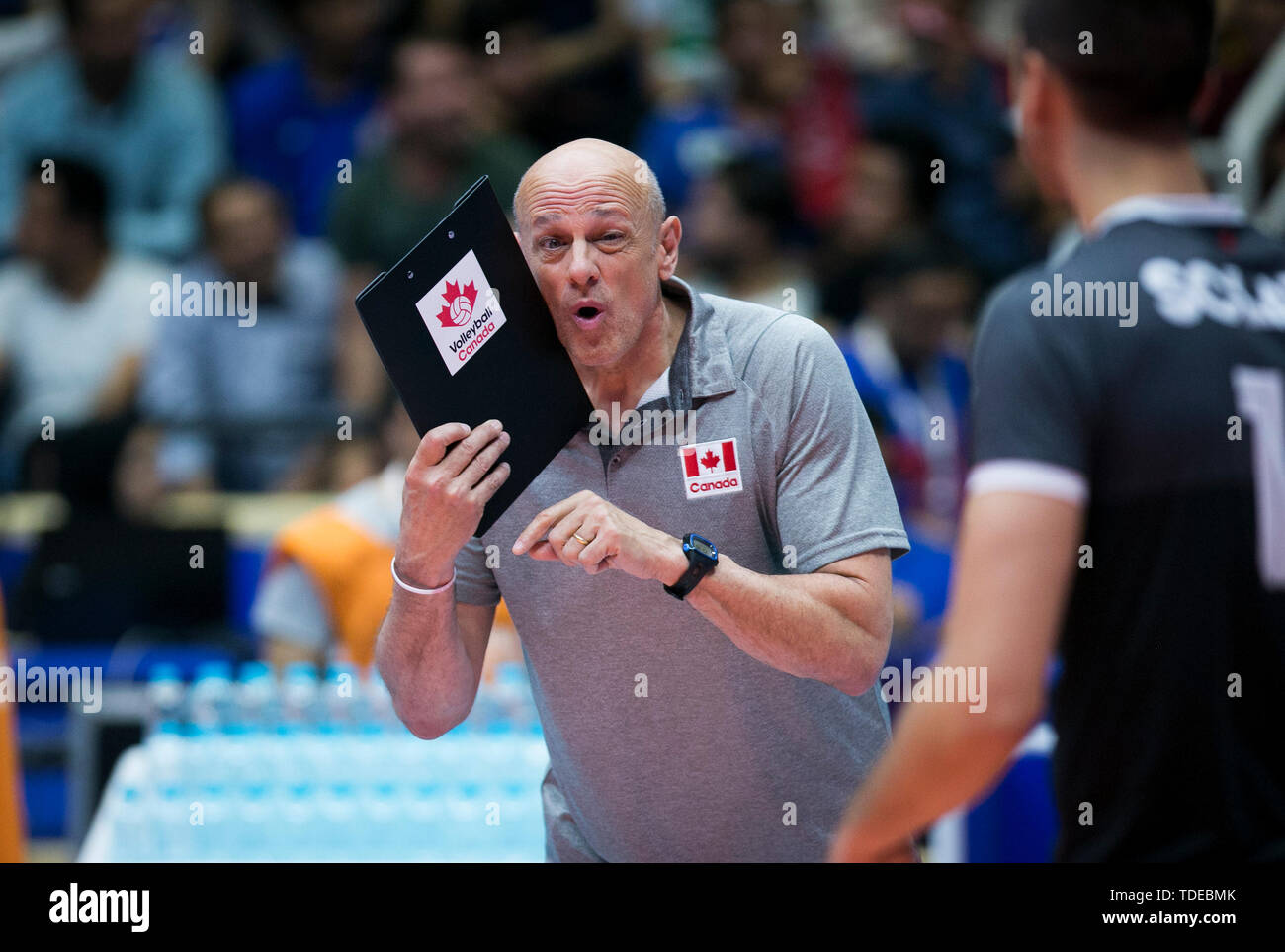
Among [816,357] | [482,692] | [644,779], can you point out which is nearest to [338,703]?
[482,692]

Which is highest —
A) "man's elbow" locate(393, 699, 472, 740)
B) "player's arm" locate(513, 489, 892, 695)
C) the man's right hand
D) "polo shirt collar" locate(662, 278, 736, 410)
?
"polo shirt collar" locate(662, 278, 736, 410)

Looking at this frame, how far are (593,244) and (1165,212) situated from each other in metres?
0.81

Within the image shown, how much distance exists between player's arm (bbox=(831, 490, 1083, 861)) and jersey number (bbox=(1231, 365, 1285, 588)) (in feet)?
0.66

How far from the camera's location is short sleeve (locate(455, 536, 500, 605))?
2355 millimetres

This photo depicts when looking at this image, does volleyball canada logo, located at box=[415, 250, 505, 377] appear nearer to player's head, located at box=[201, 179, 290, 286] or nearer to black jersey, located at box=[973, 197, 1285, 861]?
black jersey, located at box=[973, 197, 1285, 861]

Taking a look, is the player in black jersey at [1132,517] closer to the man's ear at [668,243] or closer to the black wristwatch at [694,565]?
the black wristwatch at [694,565]

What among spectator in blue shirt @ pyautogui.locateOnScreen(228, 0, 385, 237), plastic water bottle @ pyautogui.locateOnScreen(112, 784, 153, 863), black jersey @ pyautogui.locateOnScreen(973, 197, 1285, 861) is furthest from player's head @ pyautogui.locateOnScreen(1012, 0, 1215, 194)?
spectator in blue shirt @ pyautogui.locateOnScreen(228, 0, 385, 237)

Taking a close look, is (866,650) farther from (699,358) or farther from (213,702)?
(213,702)

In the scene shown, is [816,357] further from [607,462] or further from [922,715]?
[922,715]

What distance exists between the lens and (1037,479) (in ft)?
5.34

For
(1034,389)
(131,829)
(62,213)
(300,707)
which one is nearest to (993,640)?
(1034,389)

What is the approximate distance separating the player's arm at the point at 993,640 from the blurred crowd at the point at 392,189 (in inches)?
119

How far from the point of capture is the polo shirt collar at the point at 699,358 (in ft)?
7.52

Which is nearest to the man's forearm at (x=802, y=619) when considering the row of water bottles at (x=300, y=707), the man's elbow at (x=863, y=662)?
the man's elbow at (x=863, y=662)
